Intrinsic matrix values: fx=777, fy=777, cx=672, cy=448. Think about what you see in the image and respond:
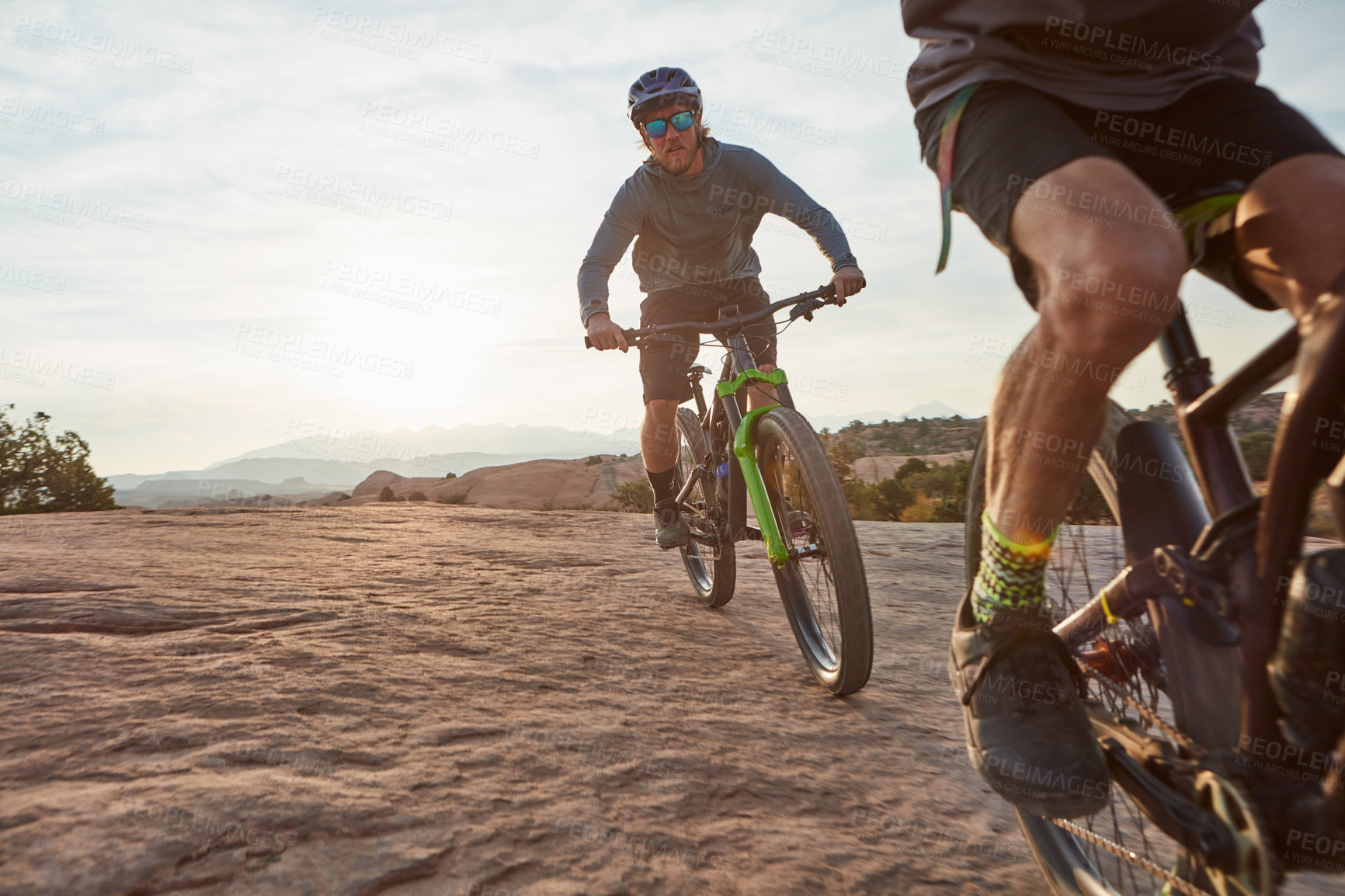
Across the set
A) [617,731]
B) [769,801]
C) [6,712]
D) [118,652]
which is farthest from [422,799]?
[118,652]

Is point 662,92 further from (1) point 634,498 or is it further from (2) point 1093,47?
(1) point 634,498

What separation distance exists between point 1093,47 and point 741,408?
240cm

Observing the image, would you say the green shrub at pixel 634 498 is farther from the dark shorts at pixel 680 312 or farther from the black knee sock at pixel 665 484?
the dark shorts at pixel 680 312

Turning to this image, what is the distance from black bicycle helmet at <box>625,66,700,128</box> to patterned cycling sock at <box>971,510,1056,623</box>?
3.09m

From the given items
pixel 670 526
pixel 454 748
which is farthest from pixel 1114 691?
pixel 670 526

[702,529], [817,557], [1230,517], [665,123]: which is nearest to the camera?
[1230,517]

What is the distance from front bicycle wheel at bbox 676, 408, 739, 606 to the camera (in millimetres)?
4246

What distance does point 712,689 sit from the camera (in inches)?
118

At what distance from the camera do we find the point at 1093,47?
4.84 ft

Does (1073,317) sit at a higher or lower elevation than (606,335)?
lower

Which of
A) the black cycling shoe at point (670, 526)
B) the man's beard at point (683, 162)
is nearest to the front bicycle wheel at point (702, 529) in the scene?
the black cycling shoe at point (670, 526)

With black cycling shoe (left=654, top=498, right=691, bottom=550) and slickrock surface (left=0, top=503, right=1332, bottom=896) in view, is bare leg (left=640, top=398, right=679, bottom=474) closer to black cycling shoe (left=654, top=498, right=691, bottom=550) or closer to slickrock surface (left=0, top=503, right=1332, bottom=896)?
black cycling shoe (left=654, top=498, right=691, bottom=550)

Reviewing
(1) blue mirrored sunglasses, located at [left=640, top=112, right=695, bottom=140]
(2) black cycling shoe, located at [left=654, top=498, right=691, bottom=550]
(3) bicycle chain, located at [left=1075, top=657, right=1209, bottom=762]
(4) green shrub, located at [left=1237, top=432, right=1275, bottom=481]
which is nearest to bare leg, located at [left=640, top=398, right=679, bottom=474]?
(2) black cycling shoe, located at [left=654, top=498, right=691, bottom=550]

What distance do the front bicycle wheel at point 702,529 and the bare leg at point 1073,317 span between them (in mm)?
2689
